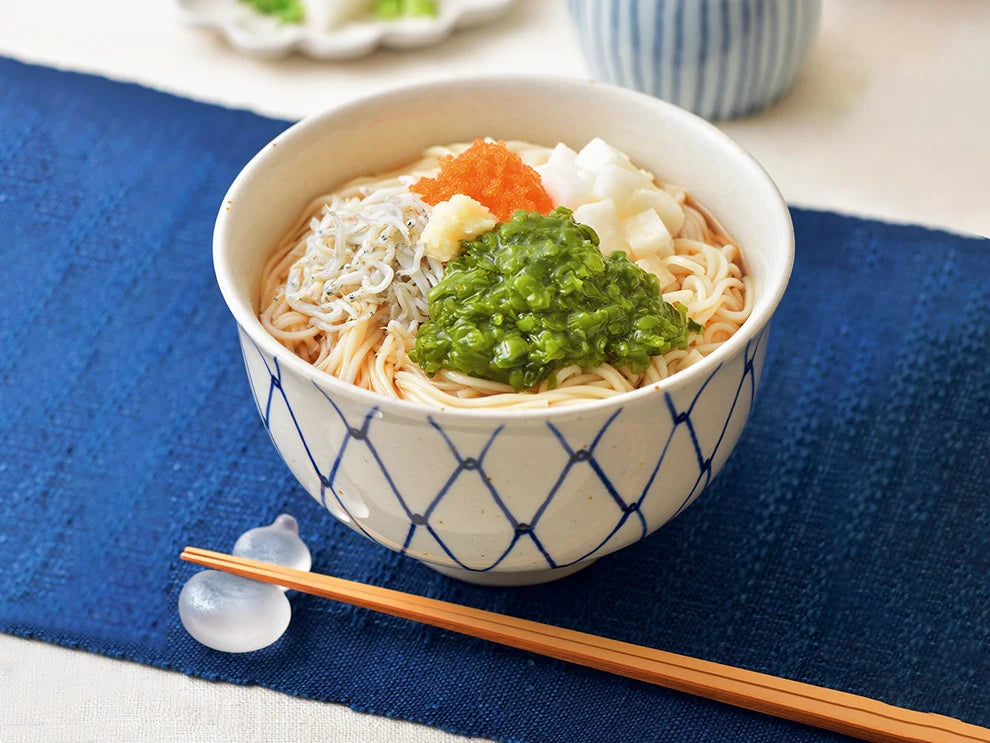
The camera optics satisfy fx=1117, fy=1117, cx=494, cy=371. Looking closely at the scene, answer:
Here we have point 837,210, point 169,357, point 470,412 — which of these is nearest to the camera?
point 470,412

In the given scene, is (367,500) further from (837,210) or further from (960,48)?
(960,48)

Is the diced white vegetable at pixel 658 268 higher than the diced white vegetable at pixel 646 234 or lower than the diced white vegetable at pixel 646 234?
lower

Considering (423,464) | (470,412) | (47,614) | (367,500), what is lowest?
(47,614)

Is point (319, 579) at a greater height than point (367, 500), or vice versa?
point (367, 500)

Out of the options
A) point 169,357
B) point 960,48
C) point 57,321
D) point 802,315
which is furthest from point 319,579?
point 960,48

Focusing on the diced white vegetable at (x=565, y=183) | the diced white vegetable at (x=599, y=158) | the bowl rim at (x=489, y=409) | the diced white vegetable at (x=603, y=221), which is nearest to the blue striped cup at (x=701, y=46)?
the bowl rim at (x=489, y=409)

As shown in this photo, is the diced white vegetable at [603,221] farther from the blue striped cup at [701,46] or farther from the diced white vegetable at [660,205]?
the blue striped cup at [701,46]

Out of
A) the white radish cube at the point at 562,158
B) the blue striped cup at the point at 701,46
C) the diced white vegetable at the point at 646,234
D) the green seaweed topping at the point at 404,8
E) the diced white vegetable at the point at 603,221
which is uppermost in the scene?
the white radish cube at the point at 562,158
